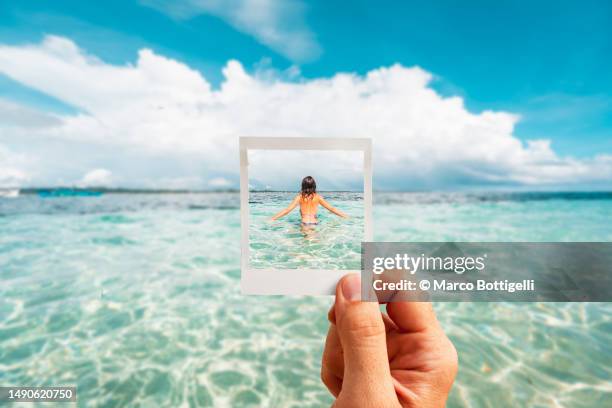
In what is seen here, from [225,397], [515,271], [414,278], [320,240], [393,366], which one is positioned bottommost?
[225,397]

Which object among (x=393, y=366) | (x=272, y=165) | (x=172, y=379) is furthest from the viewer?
(x=172, y=379)

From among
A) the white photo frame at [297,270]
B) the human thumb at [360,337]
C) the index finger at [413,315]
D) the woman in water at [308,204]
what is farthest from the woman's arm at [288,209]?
the index finger at [413,315]

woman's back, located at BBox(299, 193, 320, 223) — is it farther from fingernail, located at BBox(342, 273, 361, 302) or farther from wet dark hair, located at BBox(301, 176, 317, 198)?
fingernail, located at BBox(342, 273, 361, 302)

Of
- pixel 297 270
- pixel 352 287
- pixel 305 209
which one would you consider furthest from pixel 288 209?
pixel 352 287

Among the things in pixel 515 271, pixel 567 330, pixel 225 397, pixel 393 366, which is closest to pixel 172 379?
pixel 225 397

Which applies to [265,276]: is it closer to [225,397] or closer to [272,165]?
[272,165]

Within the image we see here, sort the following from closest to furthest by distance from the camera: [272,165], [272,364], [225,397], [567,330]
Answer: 1. [272,165]
2. [225,397]
3. [272,364]
4. [567,330]

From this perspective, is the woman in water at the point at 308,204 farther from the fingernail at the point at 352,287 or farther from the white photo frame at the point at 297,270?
the fingernail at the point at 352,287
